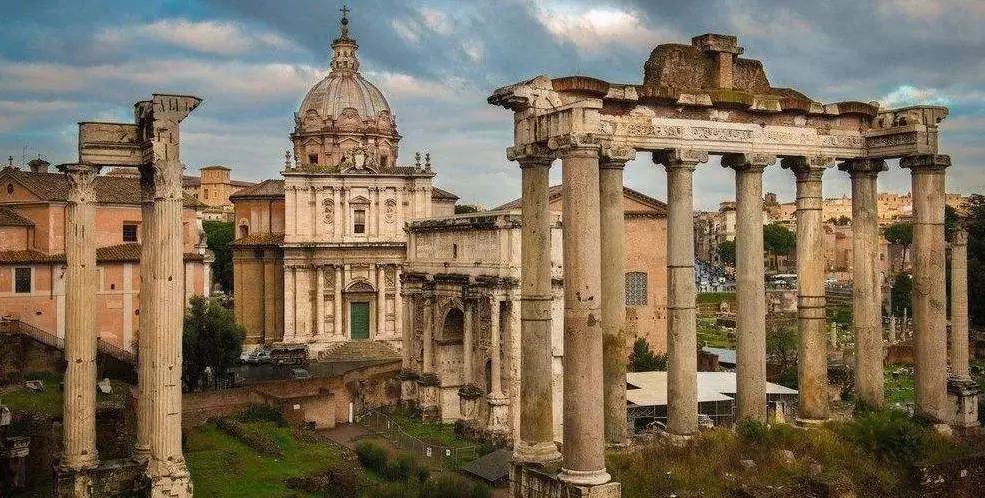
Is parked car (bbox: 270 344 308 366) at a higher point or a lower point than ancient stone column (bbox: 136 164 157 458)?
lower

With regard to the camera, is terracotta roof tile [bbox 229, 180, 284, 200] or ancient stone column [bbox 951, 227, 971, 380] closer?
ancient stone column [bbox 951, 227, 971, 380]

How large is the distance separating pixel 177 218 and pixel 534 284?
6518 mm

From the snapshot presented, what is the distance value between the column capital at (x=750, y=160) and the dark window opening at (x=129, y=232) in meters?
28.3

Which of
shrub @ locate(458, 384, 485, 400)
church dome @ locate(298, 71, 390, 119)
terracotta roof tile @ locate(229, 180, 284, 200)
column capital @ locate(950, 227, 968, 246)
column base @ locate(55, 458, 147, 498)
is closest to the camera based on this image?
column base @ locate(55, 458, 147, 498)

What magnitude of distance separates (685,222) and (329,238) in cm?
3159

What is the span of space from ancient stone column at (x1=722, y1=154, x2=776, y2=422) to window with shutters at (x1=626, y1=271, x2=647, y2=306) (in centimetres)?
3164

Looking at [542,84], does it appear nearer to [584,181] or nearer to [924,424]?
[584,181]

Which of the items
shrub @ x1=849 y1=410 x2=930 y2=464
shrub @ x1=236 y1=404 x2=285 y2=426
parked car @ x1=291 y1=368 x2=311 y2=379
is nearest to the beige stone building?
parked car @ x1=291 y1=368 x2=311 y2=379

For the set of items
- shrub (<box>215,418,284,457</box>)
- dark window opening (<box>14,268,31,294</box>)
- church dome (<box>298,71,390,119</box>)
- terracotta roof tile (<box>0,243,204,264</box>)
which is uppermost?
church dome (<box>298,71,390,119</box>)

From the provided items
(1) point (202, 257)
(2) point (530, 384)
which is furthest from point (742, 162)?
(1) point (202, 257)

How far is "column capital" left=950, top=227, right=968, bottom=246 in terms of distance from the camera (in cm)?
2453

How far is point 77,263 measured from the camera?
16.8m

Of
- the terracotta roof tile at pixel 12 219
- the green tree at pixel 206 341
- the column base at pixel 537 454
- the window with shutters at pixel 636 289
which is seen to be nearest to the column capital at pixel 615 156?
the column base at pixel 537 454

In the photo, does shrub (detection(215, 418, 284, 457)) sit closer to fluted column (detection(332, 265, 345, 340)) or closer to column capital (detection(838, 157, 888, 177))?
fluted column (detection(332, 265, 345, 340))
